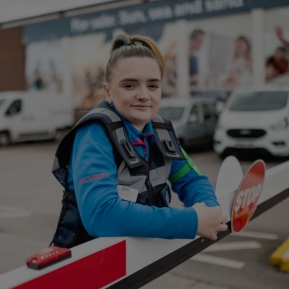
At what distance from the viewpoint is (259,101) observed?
11.8m

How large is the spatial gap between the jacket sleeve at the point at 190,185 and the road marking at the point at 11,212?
167 inches

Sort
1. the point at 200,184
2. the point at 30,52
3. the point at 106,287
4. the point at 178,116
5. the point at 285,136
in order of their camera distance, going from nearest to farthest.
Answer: the point at 106,287 → the point at 200,184 → the point at 285,136 → the point at 178,116 → the point at 30,52

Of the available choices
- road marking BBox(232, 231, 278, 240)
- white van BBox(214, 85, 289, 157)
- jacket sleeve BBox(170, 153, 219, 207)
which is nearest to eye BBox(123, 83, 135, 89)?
jacket sleeve BBox(170, 153, 219, 207)

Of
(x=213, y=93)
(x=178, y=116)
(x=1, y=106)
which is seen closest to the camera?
(x=178, y=116)

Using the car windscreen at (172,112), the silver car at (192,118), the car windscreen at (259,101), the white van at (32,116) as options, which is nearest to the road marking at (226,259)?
the car windscreen at (259,101)

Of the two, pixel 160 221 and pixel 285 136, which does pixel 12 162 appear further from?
pixel 160 221

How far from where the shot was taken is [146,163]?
Result: 1.91 meters

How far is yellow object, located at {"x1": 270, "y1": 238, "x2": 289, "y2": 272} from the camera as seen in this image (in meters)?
3.83

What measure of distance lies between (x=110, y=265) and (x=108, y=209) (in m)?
0.19

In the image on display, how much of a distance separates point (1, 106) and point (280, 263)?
13.3m

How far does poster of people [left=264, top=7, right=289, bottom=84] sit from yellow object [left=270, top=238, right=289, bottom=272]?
13.5 metres

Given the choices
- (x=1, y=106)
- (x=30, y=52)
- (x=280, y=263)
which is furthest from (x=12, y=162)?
(x=30, y=52)

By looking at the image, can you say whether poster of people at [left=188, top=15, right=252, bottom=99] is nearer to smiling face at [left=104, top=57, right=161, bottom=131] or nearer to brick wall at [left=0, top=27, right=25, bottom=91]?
brick wall at [left=0, top=27, right=25, bottom=91]

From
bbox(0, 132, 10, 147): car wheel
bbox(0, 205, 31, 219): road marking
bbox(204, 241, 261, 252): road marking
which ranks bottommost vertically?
bbox(0, 132, 10, 147): car wheel
